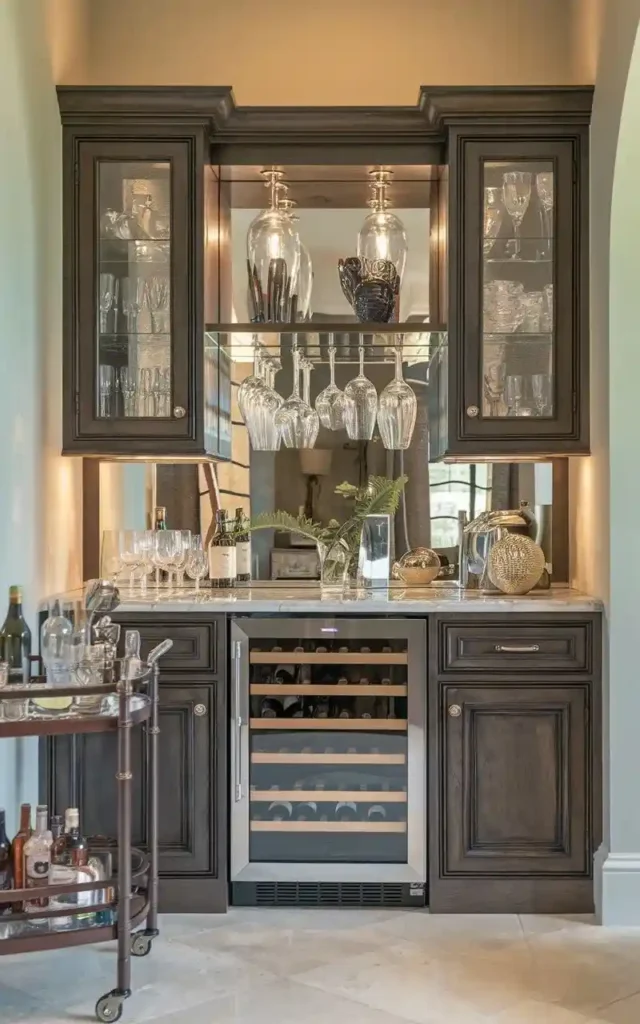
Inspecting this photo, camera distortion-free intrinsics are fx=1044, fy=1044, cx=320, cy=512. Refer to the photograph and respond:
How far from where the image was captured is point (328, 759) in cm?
319

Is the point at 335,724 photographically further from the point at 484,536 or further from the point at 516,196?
the point at 516,196

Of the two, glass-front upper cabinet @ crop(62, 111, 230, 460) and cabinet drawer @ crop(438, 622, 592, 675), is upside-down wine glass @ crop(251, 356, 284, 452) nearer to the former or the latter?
glass-front upper cabinet @ crop(62, 111, 230, 460)

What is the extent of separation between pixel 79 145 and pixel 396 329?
1188 millimetres

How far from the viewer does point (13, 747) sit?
117 inches

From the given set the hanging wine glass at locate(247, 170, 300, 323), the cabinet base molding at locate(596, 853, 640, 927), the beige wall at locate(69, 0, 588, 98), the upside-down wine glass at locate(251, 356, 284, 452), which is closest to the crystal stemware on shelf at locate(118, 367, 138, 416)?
the upside-down wine glass at locate(251, 356, 284, 452)

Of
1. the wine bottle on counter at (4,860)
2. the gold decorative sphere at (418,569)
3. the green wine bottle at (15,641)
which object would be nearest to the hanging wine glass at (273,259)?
the gold decorative sphere at (418,569)

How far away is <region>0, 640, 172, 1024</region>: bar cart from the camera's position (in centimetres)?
250

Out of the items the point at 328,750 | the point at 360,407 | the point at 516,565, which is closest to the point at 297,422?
the point at 360,407

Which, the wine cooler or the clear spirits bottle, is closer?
the clear spirits bottle

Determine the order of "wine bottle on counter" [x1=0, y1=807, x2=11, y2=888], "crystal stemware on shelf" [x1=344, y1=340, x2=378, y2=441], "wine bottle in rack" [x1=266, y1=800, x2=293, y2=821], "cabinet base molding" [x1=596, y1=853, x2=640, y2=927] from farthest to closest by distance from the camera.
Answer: "crystal stemware on shelf" [x1=344, y1=340, x2=378, y2=441] < "wine bottle in rack" [x1=266, y1=800, x2=293, y2=821] < "cabinet base molding" [x1=596, y1=853, x2=640, y2=927] < "wine bottle on counter" [x1=0, y1=807, x2=11, y2=888]

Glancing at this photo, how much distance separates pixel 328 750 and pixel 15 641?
1.00 meters

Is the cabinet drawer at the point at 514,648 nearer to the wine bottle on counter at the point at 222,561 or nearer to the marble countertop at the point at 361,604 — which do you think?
the marble countertop at the point at 361,604

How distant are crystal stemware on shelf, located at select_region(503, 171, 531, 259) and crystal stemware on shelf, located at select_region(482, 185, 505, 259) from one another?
0.02m

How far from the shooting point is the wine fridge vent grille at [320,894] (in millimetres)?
3217
